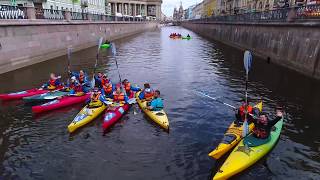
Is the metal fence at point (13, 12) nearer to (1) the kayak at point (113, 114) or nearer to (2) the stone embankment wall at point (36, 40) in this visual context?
(2) the stone embankment wall at point (36, 40)

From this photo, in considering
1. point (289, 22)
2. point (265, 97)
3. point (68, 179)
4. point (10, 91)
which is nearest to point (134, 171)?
point (68, 179)

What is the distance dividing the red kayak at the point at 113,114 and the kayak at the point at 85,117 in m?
0.54

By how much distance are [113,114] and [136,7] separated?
163m

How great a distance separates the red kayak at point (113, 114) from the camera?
13.6 metres

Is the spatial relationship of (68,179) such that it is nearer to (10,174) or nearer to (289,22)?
(10,174)

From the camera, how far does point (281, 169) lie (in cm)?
1047

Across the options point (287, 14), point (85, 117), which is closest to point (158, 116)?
point (85, 117)

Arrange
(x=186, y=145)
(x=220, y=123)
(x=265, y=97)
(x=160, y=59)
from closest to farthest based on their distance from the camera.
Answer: (x=186, y=145), (x=220, y=123), (x=265, y=97), (x=160, y=59)

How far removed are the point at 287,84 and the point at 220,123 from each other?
9.51 metres

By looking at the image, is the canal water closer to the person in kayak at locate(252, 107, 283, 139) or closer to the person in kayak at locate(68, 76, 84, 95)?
the person in kayak at locate(252, 107, 283, 139)

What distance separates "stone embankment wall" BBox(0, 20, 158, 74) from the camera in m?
23.5

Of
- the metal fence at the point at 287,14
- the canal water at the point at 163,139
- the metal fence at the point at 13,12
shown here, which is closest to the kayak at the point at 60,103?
the canal water at the point at 163,139

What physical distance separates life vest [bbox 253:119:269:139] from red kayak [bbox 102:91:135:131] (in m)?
6.40

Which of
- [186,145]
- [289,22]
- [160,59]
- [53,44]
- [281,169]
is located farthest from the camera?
[160,59]
